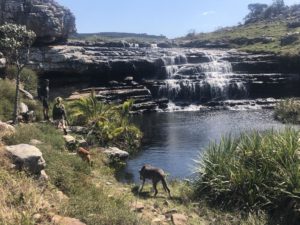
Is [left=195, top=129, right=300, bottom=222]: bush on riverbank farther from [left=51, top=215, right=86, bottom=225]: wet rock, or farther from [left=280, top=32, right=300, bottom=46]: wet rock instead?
[left=280, top=32, right=300, bottom=46]: wet rock

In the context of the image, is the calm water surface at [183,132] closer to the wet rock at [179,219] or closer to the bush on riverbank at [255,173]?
the bush on riverbank at [255,173]

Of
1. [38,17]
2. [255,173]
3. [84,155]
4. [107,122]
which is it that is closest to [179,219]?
[255,173]

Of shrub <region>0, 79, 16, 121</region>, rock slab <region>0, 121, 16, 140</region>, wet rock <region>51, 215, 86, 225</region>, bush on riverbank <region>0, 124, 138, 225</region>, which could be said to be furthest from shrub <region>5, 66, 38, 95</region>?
wet rock <region>51, 215, 86, 225</region>

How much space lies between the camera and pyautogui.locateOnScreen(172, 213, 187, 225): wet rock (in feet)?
46.6

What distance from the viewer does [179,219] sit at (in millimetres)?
14445

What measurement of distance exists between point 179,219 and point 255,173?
3.14 m

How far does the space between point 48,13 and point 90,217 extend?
49.2m

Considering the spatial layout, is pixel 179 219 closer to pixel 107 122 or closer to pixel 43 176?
pixel 43 176

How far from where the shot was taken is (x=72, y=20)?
62781 millimetres

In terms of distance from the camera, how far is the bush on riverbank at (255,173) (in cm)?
1511

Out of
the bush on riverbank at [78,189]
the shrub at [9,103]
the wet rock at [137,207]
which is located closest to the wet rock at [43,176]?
the bush on riverbank at [78,189]

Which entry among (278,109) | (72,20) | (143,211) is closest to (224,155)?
(143,211)

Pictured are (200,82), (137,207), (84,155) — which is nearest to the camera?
(137,207)

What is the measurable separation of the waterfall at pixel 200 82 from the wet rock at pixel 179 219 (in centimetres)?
4359
